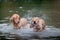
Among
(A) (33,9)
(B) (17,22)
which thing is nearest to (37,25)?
(B) (17,22)

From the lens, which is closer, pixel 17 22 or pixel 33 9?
pixel 17 22

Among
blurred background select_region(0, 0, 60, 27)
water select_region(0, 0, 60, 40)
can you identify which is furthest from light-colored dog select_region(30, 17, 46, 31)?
blurred background select_region(0, 0, 60, 27)

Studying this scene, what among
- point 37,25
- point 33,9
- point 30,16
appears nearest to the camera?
point 37,25

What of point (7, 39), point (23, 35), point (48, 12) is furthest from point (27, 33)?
point (48, 12)

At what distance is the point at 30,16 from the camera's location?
1.69 meters

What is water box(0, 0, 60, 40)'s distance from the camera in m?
1.37

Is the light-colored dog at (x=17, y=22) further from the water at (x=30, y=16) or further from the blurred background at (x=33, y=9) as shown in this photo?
the blurred background at (x=33, y=9)

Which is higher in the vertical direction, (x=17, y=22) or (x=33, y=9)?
(x=33, y=9)

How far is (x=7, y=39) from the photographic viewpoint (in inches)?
53.9

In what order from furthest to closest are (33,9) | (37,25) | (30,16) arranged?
(33,9) → (30,16) → (37,25)

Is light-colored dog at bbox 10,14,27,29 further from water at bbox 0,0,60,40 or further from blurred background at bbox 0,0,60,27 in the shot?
blurred background at bbox 0,0,60,27

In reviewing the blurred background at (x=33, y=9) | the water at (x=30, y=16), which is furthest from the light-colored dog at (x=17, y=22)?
the blurred background at (x=33, y=9)

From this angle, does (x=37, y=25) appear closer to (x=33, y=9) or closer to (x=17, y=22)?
(x=17, y=22)

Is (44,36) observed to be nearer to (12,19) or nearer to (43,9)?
(12,19)
